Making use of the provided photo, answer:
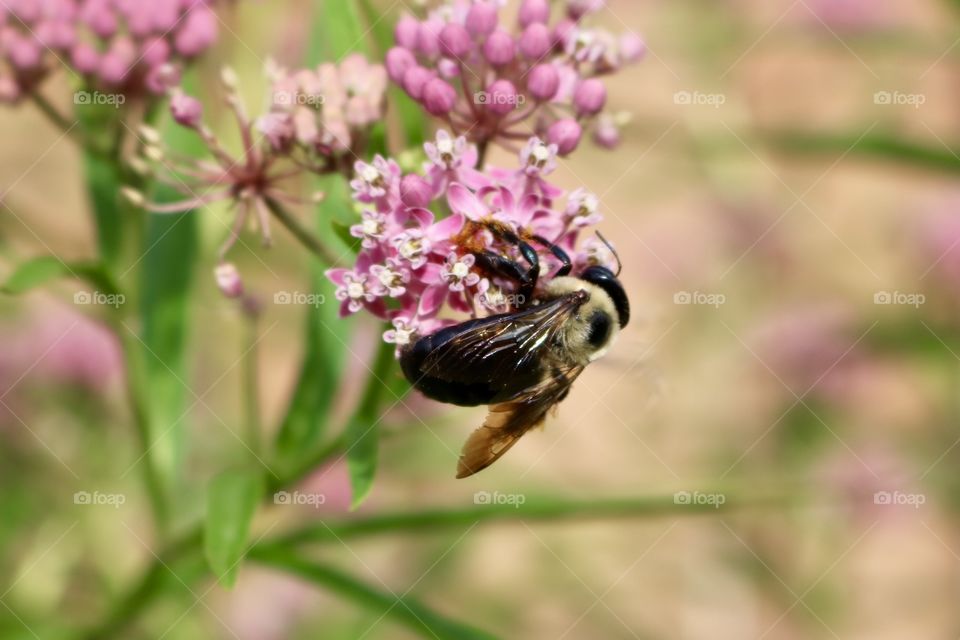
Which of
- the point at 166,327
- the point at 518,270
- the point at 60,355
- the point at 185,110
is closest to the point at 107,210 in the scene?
the point at 166,327

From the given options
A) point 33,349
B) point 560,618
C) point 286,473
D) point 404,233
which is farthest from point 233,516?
point 560,618

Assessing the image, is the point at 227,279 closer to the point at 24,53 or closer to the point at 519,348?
the point at 519,348

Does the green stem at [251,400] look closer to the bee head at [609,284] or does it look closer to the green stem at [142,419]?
the green stem at [142,419]

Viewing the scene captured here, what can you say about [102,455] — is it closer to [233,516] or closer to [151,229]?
[151,229]

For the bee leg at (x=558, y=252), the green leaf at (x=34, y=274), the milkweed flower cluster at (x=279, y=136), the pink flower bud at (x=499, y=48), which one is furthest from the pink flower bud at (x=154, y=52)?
the bee leg at (x=558, y=252)

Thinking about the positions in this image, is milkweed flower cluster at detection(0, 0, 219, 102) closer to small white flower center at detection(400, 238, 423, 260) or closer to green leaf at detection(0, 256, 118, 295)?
green leaf at detection(0, 256, 118, 295)

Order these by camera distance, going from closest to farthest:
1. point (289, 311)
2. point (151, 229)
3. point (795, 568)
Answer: point (151, 229) → point (795, 568) → point (289, 311)
